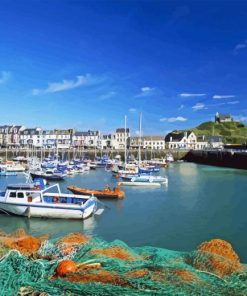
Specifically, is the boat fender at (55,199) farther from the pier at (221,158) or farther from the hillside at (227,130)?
the hillside at (227,130)

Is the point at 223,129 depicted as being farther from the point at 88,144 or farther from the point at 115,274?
the point at 115,274

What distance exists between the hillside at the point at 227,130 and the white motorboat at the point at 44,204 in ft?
394

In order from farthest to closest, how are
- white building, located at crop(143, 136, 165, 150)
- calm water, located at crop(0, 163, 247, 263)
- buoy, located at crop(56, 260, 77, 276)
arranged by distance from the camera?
white building, located at crop(143, 136, 165, 150) → calm water, located at crop(0, 163, 247, 263) → buoy, located at crop(56, 260, 77, 276)

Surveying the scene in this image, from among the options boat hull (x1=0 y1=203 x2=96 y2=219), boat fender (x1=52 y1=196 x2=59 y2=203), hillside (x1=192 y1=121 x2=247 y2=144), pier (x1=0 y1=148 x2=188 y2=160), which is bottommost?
boat hull (x1=0 y1=203 x2=96 y2=219)

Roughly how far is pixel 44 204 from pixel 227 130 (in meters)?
138

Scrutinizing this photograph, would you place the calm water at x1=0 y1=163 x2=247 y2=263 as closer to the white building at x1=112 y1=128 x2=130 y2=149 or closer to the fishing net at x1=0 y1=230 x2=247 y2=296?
the fishing net at x1=0 y1=230 x2=247 y2=296

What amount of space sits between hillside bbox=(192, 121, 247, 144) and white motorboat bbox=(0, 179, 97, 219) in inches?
4731

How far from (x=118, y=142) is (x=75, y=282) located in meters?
114

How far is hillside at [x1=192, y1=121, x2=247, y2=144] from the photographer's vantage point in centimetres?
13800

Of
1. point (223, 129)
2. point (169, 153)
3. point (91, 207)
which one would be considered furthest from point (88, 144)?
point (91, 207)

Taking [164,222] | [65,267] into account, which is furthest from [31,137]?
[65,267]

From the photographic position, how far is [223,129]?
153 m

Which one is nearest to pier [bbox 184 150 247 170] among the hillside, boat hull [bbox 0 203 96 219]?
boat hull [bbox 0 203 96 219]

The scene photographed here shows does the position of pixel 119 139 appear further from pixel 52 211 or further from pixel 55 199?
pixel 52 211
